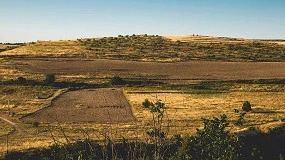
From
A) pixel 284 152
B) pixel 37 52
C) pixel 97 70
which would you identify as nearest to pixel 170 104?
pixel 284 152

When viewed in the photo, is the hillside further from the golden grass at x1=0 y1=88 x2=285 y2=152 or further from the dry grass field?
the golden grass at x1=0 y1=88 x2=285 y2=152

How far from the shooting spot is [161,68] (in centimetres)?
9394

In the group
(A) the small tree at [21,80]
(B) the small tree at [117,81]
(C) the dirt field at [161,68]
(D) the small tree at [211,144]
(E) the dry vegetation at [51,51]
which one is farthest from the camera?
(E) the dry vegetation at [51,51]

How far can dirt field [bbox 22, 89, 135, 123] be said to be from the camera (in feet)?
178

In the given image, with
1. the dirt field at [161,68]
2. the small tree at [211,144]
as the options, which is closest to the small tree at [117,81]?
the dirt field at [161,68]

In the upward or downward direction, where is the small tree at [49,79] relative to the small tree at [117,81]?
upward

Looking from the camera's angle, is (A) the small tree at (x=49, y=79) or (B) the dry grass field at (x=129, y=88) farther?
(A) the small tree at (x=49, y=79)

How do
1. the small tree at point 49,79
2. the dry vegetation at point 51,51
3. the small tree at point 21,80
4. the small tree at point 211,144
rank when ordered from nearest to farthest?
1. the small tree at point 211,144
2. the small tree at point 21,80
3. the small tree at point 49,79
4. the dry vegetation at point 51,51

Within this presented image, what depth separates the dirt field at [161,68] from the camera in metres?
87.7

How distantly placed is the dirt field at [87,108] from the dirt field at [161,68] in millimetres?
15025

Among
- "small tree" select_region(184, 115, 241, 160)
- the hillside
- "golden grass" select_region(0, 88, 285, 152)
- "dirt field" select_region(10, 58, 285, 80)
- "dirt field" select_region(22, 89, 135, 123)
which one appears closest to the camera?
"small tree" select_region(184, 115, 241, 160)

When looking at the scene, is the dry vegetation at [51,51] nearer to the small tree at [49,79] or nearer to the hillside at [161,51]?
the hillside at [161,51]

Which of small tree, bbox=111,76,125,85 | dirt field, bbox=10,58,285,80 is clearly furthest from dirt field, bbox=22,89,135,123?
dirt field, bbox=10,58,285,80

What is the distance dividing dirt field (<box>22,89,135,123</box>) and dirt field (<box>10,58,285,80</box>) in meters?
15.0
